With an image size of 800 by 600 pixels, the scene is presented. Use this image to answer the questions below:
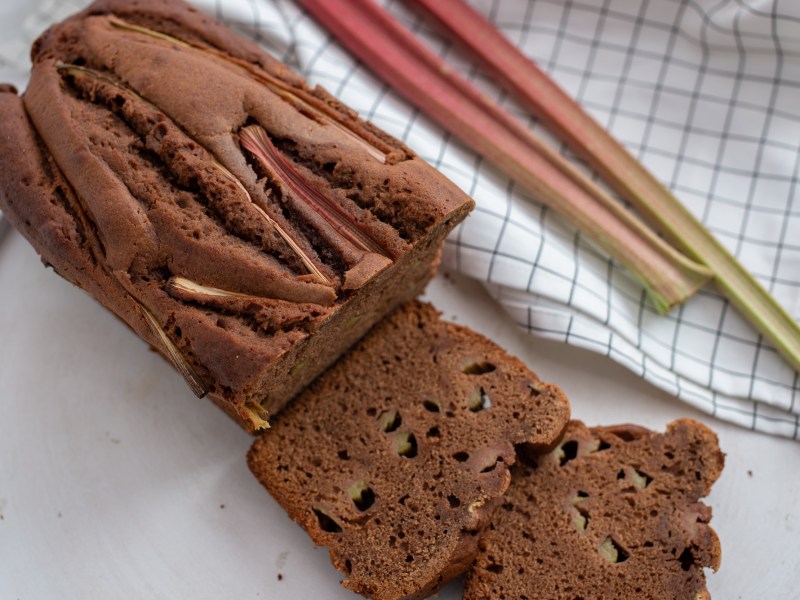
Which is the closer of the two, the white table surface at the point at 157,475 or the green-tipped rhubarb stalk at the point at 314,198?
the green-tipped rhubarb stalk at the point at 314,198

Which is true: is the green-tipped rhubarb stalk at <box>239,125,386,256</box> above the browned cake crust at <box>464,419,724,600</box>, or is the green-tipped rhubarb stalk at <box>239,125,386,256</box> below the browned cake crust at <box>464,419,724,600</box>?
above

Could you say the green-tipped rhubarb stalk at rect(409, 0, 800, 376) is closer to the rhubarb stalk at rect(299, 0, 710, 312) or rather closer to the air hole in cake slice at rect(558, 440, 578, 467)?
the rhubarb stalk at rect(299, 0, 710, 312)

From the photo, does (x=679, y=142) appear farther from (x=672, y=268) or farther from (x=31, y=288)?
(x=31, y=288)

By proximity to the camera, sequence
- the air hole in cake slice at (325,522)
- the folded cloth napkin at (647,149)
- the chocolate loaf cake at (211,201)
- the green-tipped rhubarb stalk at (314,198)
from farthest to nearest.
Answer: the folded cloth napkin at (647,149) < the air hole in cake slice at (325,522) < the green-tipped rhubarb stalk at (314,198) < the chocolate loaf cake at (211,201)

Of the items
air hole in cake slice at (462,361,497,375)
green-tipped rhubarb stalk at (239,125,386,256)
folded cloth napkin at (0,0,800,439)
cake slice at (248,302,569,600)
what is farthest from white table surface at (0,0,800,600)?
green-tipped rhubarb stalk at (239,125,386,256)

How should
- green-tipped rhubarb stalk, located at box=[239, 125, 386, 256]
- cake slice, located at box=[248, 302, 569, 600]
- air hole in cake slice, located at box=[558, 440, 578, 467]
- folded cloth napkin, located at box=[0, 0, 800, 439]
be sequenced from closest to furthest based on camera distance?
1. green-tipped rhubarb stalk, located at box=[239, 125, 386, 256]
2. cake slice, located at box=[248, 302, 569, 600]
3. air hole in cake slice, located at box=[558, 440, 578, 467]
4. folded cloth napkin, located at box=[0, 0, 800, 439]

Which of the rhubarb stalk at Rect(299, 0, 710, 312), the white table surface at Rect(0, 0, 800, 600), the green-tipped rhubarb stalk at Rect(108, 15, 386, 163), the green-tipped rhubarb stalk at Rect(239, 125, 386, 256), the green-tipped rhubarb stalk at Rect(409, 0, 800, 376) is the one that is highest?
the green-tipped rhubarb stalk at Rect(409, 0, 800, 376)

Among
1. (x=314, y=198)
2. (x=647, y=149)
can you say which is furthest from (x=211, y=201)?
(x=647, y=149)

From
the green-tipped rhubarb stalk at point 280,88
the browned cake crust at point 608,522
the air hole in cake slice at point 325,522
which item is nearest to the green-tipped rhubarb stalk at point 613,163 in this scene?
the browned cake crust at point 608,522

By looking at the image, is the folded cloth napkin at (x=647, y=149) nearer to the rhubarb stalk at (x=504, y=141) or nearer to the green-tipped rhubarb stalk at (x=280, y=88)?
the rhubarb stalk at (x=504, y=141)
